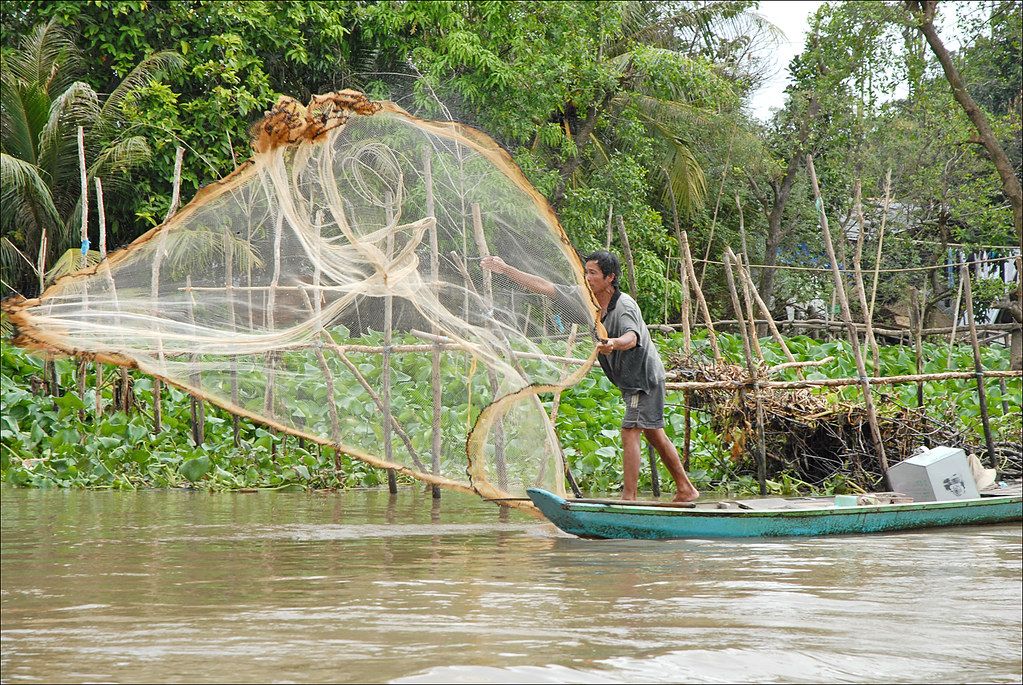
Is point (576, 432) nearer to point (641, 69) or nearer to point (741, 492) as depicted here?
point (741, 492)

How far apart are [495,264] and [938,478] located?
11.5 ft

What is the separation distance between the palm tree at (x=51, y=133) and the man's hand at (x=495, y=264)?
6.47m

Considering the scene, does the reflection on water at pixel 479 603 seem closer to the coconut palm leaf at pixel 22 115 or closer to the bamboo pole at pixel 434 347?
the bamboo pole at pixel 434 347

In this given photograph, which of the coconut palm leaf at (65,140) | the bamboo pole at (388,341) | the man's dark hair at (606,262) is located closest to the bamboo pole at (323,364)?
the bamboo pole at (388,341)

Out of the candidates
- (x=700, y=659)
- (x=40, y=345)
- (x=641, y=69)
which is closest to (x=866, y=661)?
(x=700, y=659)

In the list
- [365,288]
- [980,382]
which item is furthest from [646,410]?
[980,382]

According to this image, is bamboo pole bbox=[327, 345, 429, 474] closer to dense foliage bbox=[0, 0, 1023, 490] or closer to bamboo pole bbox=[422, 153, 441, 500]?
bamboo pole bbox=[422, 153, 441, 500]

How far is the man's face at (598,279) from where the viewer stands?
6.81 m

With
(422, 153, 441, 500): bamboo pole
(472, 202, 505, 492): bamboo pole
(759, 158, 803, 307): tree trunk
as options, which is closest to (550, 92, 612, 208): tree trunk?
(759, 158, 803, 307): tree trunk

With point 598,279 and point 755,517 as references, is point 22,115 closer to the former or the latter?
point 598,279

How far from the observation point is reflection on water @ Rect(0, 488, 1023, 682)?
375 centimetres

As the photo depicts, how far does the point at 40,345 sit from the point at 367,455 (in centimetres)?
189

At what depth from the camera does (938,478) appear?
7.86 meters

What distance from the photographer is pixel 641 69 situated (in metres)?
13.6
